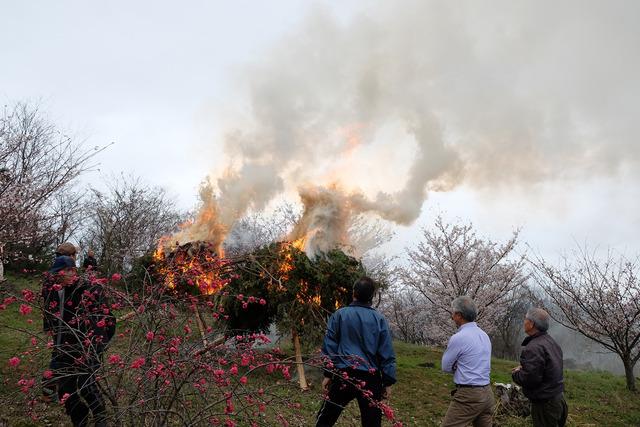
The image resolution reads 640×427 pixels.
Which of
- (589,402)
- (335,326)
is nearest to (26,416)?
(335,326)

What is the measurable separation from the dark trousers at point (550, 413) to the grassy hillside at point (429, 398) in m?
2.45

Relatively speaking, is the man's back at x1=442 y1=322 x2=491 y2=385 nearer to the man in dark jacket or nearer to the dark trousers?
the man in dark jacket

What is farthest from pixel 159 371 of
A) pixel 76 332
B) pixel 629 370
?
pixel 629 370

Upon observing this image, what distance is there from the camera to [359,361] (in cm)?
367

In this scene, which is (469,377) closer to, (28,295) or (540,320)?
(540,320)

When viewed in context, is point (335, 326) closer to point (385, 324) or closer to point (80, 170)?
point (385, 324)

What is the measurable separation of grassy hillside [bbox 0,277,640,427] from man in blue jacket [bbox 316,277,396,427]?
7.12 ft

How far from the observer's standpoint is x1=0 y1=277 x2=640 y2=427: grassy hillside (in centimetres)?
589

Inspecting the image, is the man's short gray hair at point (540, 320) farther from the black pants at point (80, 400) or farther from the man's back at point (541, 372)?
the black pants at point (80, 400)

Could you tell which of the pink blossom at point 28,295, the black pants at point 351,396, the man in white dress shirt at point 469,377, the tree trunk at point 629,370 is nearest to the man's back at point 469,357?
the man in white dress shirt at point 469,377

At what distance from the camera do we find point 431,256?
A: 17.5 m

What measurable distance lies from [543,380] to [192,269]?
3.64 metres

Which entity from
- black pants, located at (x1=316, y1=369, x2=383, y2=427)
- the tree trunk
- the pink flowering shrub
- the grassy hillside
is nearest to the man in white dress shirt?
black pants, located at (x1=316, y1=369, x2=383, y2=427)

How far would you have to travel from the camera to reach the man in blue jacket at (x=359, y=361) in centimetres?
366
